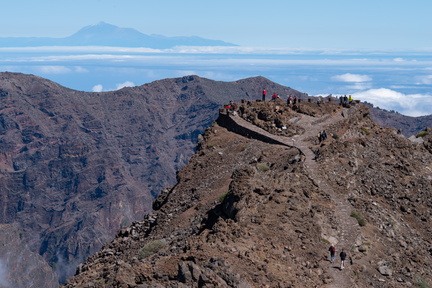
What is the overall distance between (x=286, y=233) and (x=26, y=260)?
164418 millimetres

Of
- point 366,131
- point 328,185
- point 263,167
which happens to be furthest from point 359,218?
point 366,131

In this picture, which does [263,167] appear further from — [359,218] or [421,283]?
[421,283]

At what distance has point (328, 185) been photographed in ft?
102

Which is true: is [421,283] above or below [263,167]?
below

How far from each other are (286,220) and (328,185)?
724cm

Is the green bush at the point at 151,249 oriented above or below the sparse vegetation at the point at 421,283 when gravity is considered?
above

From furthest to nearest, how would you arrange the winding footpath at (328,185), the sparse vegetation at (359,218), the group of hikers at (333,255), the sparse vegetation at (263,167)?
the sparse vegetation at (263,167)
the sparse vegetation at (359,218)
the group of hikers at (333,255)
the winding footpath at (328,185)

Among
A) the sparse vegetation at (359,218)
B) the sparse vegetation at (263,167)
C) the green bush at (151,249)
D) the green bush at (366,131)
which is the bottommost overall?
the green bush at (151,249)

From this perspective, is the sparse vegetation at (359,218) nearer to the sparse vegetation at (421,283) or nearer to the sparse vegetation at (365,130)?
the sparse vegetation at (421,283)

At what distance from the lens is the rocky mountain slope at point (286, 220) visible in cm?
1991

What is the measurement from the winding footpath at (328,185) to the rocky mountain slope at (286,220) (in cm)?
8

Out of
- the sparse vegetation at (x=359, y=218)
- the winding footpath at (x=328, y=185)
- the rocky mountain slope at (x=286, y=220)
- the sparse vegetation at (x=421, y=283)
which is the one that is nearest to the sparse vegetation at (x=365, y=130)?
the rocky mountain slope at (x=286, y=220)

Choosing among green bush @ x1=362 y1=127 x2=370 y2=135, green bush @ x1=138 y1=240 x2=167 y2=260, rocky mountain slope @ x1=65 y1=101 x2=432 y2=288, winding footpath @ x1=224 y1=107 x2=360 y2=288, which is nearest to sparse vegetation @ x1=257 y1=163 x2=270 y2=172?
rocky mountain slope @ x1=65 y1=101 x2=432 y2=288

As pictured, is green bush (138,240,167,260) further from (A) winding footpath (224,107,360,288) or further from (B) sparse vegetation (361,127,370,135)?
(B) sparse vegetation (361,127,370,135)
